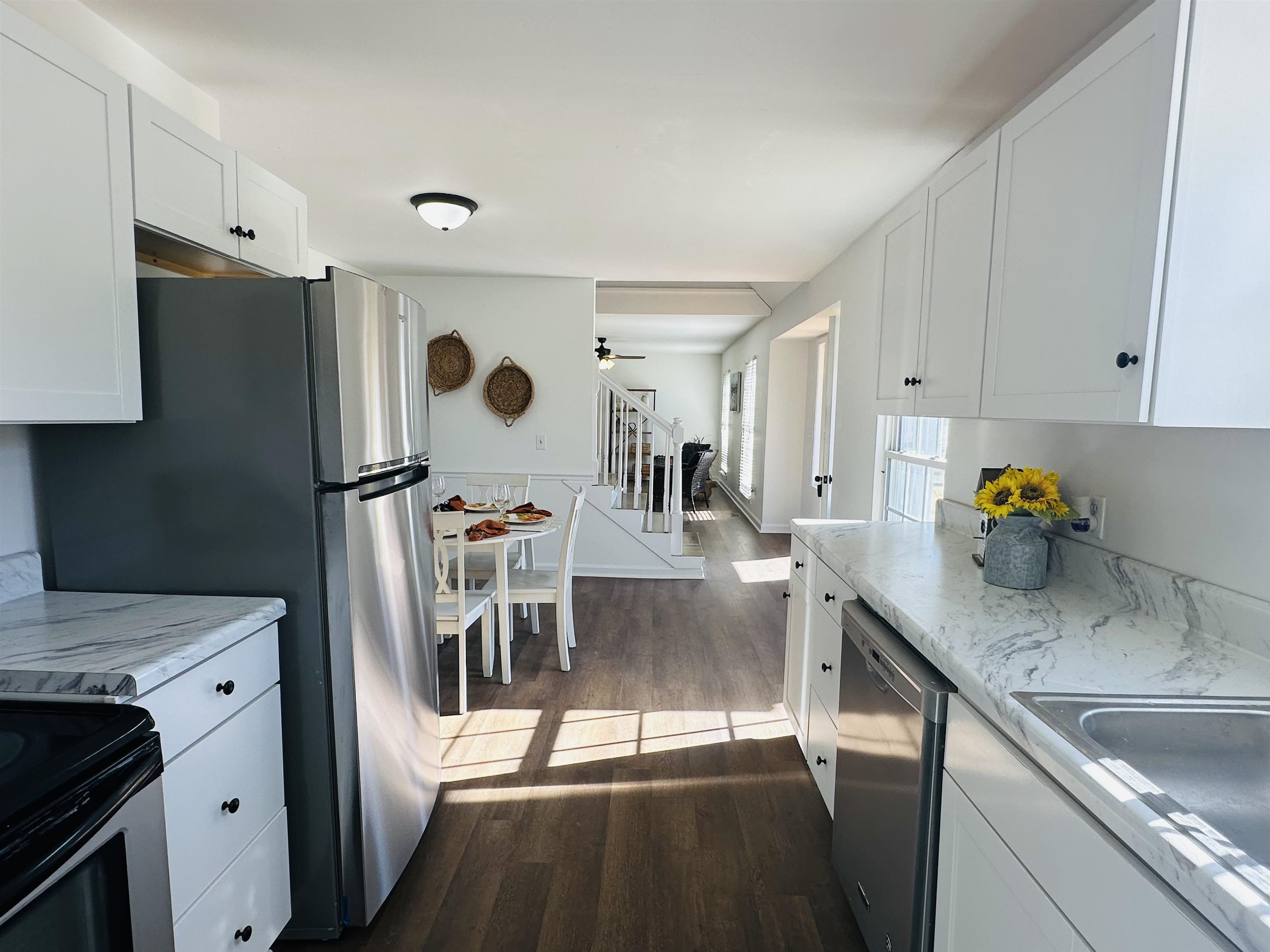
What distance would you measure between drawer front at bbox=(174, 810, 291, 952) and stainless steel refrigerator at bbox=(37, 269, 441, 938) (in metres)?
0.07

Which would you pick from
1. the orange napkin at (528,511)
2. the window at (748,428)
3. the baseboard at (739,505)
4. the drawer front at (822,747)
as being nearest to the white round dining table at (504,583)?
the orange napkin at (528,511)

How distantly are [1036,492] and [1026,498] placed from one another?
3 cm

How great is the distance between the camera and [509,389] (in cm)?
553

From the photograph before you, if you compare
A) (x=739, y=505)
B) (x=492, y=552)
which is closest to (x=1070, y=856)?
(x=492, y=552)

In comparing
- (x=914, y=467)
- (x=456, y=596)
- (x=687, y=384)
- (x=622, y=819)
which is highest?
(x=687, y=384)

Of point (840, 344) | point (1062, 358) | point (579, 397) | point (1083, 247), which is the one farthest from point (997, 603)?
point (579, 397)

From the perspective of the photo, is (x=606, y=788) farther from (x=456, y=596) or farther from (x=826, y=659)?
(x=456, y=596)

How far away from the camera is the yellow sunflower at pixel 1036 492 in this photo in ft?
5.77

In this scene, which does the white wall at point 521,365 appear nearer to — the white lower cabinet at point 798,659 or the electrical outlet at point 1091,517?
the white lower cabinet at point 798,659

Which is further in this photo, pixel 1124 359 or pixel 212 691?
pixel 212 691

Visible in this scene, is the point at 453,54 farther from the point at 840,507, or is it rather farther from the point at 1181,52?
the point at 840,507

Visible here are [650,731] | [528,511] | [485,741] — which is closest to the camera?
[485,741]

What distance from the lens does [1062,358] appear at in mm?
1440

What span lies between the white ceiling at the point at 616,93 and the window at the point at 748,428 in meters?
4.84
